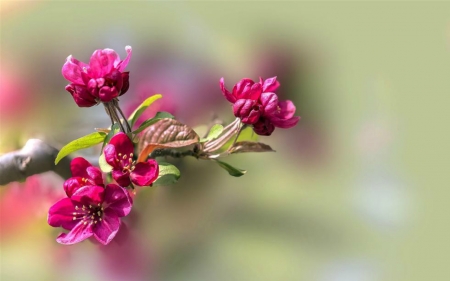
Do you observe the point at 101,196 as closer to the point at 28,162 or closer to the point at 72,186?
the point at 72,186

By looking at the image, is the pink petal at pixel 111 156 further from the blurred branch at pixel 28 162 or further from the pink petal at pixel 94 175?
the blurred branch at pixel 28 162

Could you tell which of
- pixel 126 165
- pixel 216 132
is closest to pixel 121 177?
pixel 126 165

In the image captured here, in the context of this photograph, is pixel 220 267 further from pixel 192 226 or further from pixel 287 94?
pixel 287 94

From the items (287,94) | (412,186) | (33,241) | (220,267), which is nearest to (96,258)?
(33,241)

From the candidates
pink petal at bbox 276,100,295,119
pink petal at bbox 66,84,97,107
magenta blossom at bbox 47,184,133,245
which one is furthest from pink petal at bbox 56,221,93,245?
pink petal at bbox 276,100,295,119

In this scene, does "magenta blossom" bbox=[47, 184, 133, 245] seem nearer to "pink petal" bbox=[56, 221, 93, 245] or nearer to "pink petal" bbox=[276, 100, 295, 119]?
"pink petal" bbox=[56, 221, 93, 245]

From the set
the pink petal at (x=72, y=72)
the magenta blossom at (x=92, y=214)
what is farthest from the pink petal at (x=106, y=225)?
the pink petal at (x=72, y=72)
